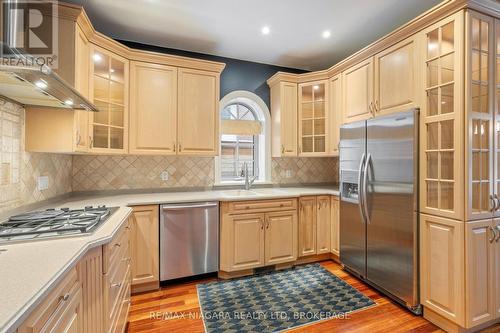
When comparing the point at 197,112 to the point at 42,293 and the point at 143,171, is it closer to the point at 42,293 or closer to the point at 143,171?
the point at 143,171

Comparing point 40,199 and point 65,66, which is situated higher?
point 65,66

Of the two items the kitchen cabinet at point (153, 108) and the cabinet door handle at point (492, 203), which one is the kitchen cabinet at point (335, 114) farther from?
the kitchen cabinet at point (153, 108)

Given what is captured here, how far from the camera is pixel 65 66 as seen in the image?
1897 millimetres

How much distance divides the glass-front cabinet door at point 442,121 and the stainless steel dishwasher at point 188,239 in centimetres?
192

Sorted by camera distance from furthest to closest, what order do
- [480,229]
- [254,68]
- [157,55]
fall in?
[254,68] < [157,55] < [480,229]

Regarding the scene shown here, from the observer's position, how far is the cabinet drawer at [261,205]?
2649 mm

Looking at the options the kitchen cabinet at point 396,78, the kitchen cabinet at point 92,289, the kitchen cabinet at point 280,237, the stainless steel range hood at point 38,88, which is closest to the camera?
the stainless steel range hood at point 38,88

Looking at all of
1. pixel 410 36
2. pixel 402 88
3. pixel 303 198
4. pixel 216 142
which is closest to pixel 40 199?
pixel 216 142

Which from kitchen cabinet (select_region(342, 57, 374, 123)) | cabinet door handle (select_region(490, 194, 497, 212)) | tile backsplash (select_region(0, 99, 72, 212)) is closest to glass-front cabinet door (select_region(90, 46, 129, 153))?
tile backsplash (select_region(0, 99, 72, 212))

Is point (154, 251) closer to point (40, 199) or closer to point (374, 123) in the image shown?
point (40, 199)

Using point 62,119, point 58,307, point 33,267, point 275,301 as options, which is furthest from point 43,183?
point 275,301

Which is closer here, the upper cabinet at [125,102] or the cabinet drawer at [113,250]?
the cabinet drawer at [113,250]

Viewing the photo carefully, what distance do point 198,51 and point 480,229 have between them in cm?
329

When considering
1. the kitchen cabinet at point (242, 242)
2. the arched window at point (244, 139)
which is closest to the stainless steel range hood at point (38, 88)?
the kitchen cabinet at point (242, 242)
